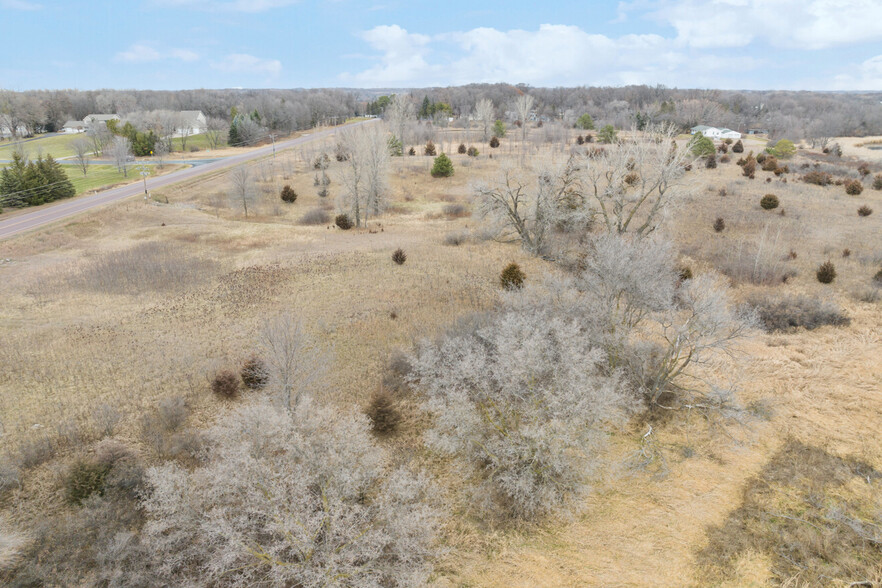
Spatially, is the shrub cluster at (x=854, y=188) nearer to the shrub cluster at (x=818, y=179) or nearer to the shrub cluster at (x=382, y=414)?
the shrub cluster at (x=818, y=179)

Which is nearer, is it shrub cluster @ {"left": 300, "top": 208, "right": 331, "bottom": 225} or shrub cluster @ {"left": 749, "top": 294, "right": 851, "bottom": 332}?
shrub cluster @ {"left": 749, "top": 294, "right": 851, "bottom": 332}

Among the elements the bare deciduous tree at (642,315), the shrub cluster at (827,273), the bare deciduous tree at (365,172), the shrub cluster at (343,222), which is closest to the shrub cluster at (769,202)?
the shrub cluster at (827,273)

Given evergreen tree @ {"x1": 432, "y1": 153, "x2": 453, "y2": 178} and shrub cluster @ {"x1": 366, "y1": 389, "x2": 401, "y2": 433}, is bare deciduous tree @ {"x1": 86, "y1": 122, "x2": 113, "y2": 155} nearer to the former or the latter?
evergreen tree @ {"x1": 432, "y1": 153, "x2": 453, "y2": 178}

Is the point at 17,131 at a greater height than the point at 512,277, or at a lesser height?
greater

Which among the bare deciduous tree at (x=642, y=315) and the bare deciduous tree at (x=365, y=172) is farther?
the bare deciduous tree at (x=365, y=172)

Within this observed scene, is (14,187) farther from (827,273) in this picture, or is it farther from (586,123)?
(586,123)

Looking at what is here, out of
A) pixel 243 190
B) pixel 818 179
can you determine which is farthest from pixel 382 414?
pixel 818 179

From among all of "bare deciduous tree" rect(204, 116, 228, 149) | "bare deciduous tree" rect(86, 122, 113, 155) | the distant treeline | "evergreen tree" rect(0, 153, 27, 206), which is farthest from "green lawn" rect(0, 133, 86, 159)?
"evergreen tree" rect(0, 153, 27, 206)
